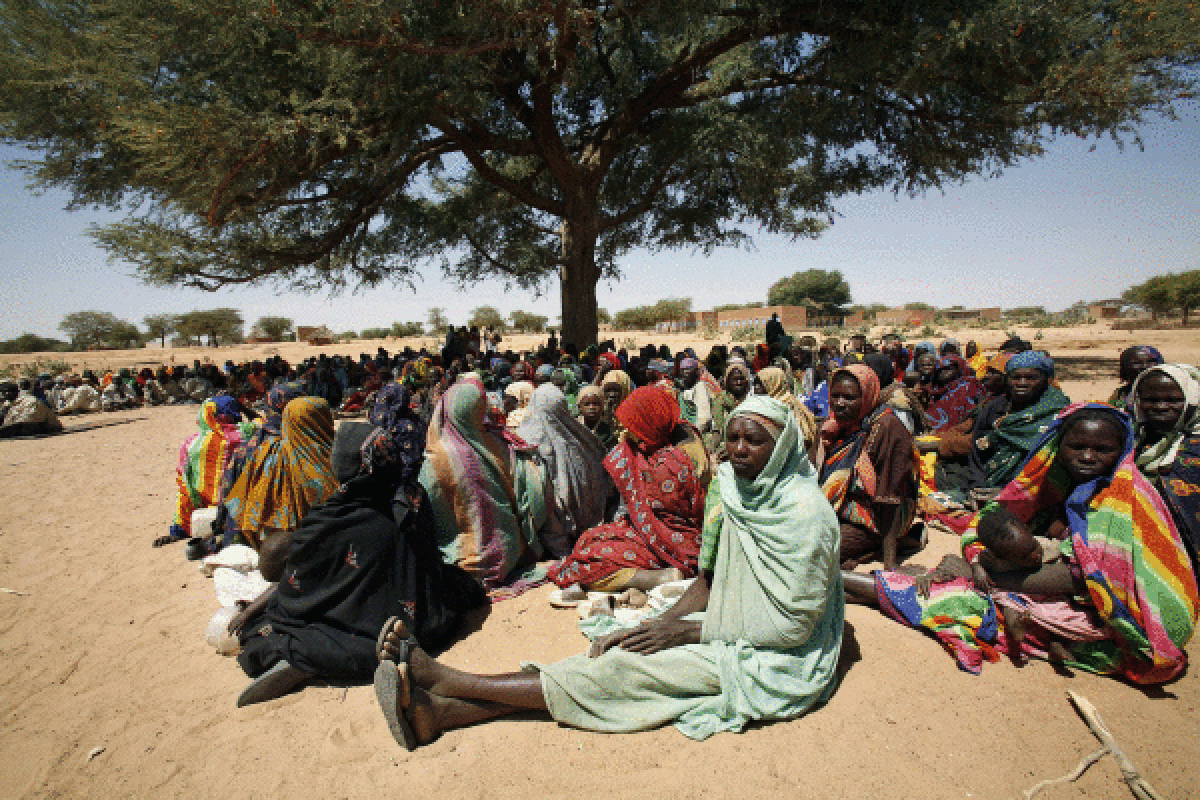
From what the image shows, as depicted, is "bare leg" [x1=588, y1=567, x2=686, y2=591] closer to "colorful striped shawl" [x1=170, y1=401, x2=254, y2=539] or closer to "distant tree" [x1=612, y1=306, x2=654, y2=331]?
"colorful striped shawl" [x1=170, y1=401, x2=254, y2=539]

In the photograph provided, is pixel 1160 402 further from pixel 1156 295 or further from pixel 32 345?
pixel 32 345

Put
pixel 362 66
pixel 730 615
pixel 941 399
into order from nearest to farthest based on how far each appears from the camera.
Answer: pixel 730 615 < pixel 941 399 < pixel 362 66

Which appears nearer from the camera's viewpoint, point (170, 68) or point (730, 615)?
point (730, 615)

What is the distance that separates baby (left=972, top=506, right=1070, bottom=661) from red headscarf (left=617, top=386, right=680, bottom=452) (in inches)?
75.5

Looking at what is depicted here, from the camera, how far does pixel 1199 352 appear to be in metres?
19.1

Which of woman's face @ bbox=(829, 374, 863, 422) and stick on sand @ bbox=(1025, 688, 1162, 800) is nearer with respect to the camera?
stick on sand @ bbox=(1025, 688, 1162, 800)

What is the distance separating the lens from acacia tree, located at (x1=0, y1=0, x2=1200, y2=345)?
838cm

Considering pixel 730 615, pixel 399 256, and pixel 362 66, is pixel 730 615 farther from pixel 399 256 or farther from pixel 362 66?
pixel 399 256

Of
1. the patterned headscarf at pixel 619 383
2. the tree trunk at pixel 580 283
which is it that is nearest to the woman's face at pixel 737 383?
the patterned headscarf at pixel 619 383

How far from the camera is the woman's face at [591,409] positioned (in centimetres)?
529

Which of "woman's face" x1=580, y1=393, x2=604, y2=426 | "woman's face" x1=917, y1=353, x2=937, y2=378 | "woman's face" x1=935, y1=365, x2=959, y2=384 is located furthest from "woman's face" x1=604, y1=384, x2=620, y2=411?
"woman's face" x1=917, y1=353, x2=937, y2=378

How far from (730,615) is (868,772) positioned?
2.55 ft

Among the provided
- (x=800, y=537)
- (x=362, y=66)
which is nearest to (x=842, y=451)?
(x=800, y=537)

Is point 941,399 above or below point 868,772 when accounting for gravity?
above
